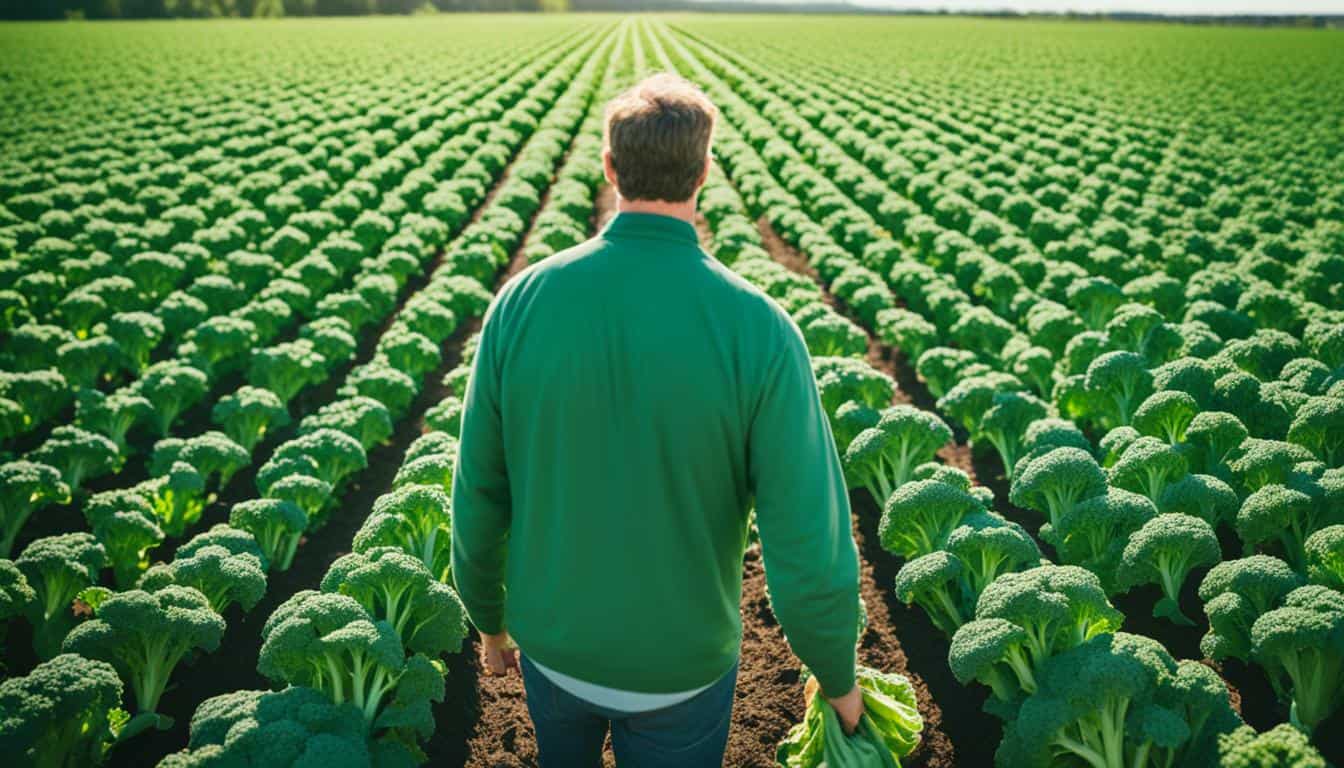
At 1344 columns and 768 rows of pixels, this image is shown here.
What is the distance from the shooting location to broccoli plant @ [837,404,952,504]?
7355 millimetres

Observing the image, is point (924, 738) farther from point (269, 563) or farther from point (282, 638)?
point (269, 563)

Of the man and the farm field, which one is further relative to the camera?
the farm field

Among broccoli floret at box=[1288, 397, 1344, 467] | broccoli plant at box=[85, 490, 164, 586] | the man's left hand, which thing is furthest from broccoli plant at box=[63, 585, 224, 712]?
broccoli floret at box=[1288, 397, 1344, 467]

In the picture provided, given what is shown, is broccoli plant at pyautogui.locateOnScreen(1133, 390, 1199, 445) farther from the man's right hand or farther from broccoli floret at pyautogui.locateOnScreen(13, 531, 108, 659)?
broccoli floret at pyautogui.locateOnScreen(13, 531, 108, 659)

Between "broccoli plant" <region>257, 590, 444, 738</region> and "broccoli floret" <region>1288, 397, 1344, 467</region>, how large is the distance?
7.33 m

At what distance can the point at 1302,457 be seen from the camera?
6.49m

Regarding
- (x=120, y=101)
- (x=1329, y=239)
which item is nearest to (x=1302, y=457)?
(x=1329, y=239)

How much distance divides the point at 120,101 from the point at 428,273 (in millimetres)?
25693

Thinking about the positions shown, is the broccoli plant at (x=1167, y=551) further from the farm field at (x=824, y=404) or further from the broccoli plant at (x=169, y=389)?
the broccoli plant at (x=169, y=389)

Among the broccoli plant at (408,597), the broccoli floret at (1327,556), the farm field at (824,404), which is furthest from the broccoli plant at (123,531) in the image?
the broccoli floret at (1327,556)

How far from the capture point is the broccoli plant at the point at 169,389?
28.8ft

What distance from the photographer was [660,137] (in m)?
2.25

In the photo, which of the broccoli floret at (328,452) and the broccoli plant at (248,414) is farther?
the broccoli plant at (248,414)

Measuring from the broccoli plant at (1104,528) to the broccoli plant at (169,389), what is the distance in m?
8.81
